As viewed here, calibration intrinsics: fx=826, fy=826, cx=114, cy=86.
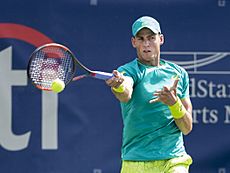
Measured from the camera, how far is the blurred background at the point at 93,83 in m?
6.82

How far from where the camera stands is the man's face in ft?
16.4

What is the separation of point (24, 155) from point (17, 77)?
65cm

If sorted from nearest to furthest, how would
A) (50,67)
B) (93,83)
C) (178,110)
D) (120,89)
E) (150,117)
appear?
(120,89), (178,110), (150,117), (50,67), (93,83)

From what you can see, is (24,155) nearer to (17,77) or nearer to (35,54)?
(17,77)

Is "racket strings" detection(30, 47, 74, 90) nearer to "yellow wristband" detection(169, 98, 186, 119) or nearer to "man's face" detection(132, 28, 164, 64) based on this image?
"man's face" detection(132, 28, 164, 64)

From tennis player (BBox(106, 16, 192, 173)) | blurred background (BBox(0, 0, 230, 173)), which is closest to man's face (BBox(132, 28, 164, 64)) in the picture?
tennis player (BBox(106, 16, 192, 173))

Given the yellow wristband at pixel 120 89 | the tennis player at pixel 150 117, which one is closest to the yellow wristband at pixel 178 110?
the tennis player at pixel 150 117

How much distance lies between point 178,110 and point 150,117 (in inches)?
7.7

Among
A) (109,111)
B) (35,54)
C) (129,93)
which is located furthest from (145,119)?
(109,111)

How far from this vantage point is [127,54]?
6.92 meters

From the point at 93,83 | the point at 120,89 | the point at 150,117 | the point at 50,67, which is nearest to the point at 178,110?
the point at 150,117

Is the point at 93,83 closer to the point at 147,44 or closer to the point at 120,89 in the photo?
the point at 147,44

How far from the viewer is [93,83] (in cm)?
690

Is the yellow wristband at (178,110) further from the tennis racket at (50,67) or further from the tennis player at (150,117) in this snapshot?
the tennis racket at (50,67)
